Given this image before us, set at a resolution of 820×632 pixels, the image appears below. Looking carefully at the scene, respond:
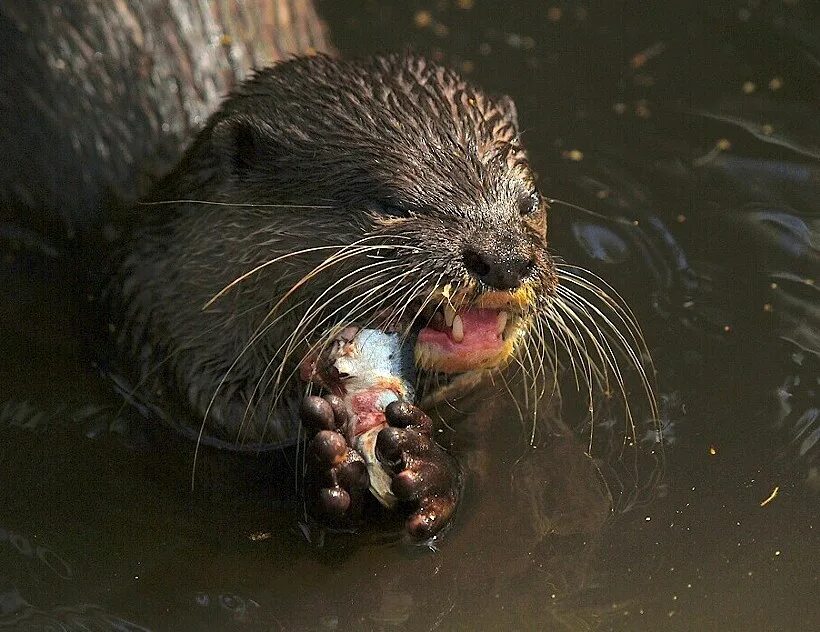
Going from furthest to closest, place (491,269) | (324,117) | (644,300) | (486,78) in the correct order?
(486,78), (644,300), (324,117), (491,269)

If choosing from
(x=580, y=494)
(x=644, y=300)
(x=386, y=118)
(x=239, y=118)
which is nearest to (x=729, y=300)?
(x=644, y=300)

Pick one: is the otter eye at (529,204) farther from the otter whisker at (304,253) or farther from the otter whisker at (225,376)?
the otter whisker at (225,376)

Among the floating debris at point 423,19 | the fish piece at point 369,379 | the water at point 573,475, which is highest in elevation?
the fish piece at point 369,379

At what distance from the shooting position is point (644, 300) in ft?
11.4

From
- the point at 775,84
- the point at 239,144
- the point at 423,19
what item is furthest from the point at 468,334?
the point at 423,19

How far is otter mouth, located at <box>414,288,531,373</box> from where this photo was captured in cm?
266

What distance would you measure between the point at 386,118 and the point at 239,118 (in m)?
0.32

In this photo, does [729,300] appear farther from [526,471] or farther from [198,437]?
[198,437]

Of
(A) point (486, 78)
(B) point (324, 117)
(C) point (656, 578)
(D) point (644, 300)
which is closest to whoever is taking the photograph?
(C) point (656, 578)

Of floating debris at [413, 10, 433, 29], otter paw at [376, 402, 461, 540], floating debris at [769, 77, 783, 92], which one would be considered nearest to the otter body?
otter paw at [376, 402, 461, 540]

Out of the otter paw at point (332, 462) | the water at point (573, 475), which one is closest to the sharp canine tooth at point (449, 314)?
the otter paw at point (332, 462)

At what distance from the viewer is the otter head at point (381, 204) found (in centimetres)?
264

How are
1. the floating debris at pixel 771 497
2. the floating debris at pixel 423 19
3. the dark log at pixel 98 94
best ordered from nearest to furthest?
the floating debris at pixel 771 497 → the dark log at pixel 98 94 → the floating debris at pixel 423 19

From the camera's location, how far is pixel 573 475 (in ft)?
9.92
